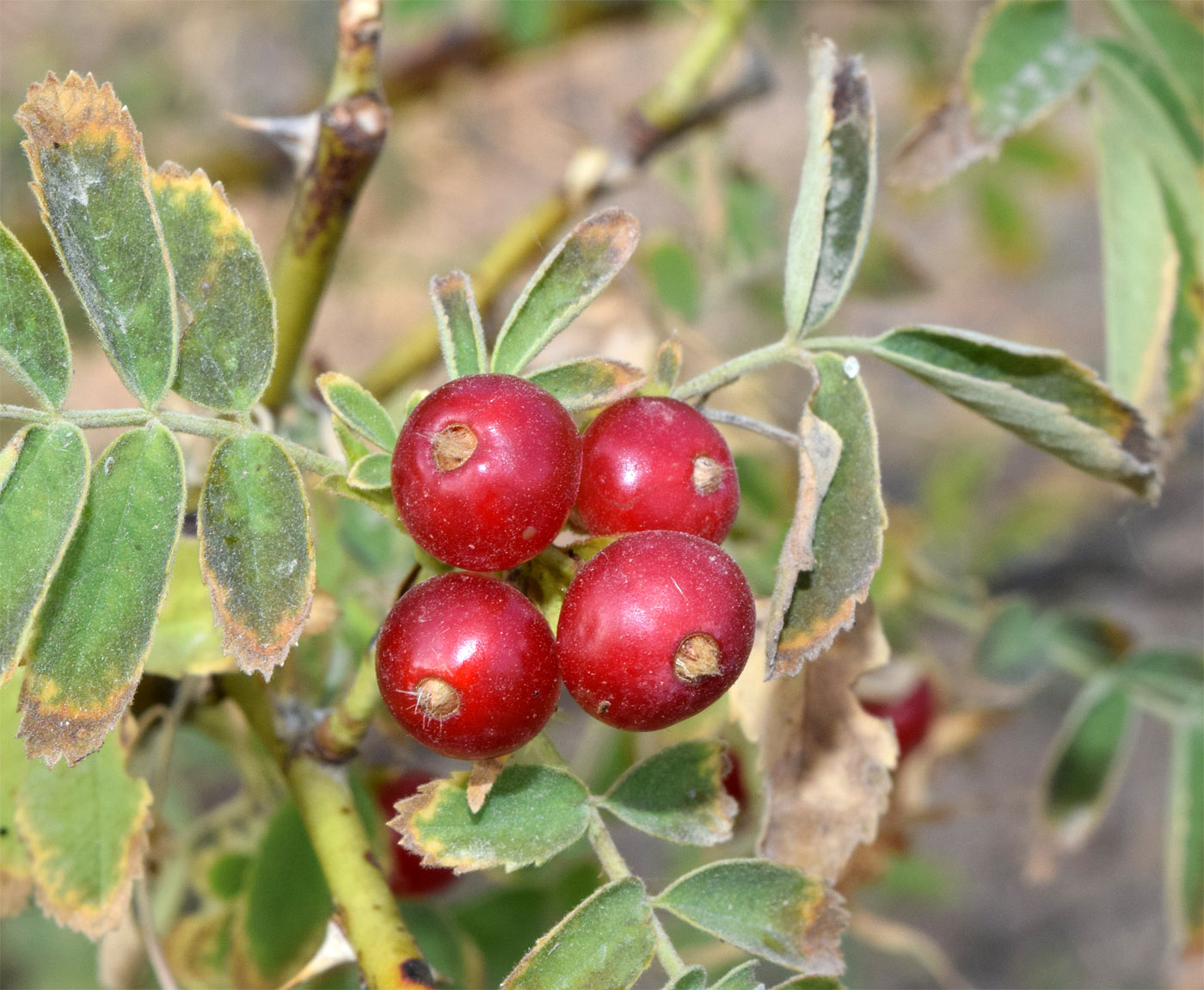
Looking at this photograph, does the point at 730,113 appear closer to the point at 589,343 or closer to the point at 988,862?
the point at 589,343

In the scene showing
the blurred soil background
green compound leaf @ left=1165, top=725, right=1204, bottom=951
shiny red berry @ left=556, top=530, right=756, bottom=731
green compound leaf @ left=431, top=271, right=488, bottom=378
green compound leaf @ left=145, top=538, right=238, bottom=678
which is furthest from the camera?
the blurred soil background

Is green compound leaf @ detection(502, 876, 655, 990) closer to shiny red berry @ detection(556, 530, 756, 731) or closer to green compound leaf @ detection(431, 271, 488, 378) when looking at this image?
shiny red berry @ detection(556, 530, 756, 731)

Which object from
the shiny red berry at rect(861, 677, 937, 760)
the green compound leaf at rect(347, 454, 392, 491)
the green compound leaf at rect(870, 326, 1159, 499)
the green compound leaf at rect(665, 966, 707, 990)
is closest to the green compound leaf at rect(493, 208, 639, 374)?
the green compound leaf at rect(347, 454, 392, 491)

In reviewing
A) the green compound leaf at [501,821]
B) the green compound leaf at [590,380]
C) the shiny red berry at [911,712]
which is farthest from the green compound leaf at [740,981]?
the shiny red berry at [911,712]

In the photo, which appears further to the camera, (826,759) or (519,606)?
(826,759)

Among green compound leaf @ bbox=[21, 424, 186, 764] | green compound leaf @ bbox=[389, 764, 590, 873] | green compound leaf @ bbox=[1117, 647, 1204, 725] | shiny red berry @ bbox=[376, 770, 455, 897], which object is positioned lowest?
green compound leaf @ bbox=[1117, 647, 1204, 725]

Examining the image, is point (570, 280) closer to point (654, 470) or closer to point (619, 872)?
point (654, 470)

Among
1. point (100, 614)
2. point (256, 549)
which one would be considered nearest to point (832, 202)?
point (256, 549)
